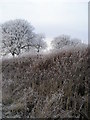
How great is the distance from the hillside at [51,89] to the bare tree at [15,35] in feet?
104

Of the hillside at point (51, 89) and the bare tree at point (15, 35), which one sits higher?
the bare tree at point (15, 35)

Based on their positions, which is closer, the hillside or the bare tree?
the hillside

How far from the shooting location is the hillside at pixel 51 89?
540 cm

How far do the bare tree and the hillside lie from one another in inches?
1251

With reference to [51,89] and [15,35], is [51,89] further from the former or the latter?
[15,35]

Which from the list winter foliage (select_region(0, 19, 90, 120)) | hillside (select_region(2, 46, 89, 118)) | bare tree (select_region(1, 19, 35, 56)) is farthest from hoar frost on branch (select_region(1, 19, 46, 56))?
hillside (select_region(2, 46, 89, 118))

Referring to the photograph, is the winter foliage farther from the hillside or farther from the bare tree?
the bare tree

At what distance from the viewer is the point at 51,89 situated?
6266mm

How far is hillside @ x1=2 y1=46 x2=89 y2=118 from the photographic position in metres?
5.40

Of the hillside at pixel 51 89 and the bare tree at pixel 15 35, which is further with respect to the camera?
the bare tree at pixel 15 35

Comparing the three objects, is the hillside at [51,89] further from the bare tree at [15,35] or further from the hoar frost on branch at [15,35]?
the bare tree at [15,35]

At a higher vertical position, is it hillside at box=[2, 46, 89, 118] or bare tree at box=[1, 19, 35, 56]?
bare tree at box=[1, 19, 35, 56]

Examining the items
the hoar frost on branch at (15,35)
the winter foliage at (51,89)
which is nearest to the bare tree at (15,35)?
the hoar frost on branch at (15,35)

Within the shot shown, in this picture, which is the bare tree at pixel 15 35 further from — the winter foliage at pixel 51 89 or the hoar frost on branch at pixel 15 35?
the winter foliage at pixel 51 89
